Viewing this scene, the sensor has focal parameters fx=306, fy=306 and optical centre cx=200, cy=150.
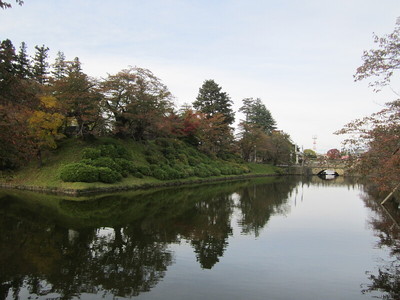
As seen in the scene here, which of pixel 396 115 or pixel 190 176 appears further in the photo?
pixel 190 176

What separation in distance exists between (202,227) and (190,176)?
21408 mm

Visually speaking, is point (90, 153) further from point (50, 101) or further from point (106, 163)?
point (50, 101)

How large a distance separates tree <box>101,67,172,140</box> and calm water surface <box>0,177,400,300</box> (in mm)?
13753

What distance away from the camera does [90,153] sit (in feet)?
82.0

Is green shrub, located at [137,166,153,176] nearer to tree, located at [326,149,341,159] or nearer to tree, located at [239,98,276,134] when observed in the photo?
tree, located at [326,149,341,159]

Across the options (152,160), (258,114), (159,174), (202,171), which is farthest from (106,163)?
(258,114)

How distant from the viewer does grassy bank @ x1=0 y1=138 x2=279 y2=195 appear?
2289 centimetres

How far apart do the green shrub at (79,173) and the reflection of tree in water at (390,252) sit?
57.7ft

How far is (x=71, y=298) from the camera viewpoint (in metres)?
6.14

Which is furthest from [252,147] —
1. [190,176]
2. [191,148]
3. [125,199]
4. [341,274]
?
[341,274]

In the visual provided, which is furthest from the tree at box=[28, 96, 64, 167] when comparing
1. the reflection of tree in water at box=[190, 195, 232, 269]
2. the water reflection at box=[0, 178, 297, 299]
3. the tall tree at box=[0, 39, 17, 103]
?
the tall tree at box=[0, 39, 17, 103]

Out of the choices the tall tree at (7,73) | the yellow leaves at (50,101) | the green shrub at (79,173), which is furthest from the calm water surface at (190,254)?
the yellow leaves at (50,101)

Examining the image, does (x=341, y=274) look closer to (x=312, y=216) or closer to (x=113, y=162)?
(x=312, y=216)

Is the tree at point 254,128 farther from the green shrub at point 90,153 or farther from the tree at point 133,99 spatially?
the green shrub at point 90,153
